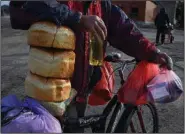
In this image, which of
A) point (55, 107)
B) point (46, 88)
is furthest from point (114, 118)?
point (46, 88)

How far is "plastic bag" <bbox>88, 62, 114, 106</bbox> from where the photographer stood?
3.45 metres

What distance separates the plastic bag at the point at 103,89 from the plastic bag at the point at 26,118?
809 millimetres

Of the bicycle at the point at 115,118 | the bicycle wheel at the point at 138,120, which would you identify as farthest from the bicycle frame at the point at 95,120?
the bicycle wheel at the point at 138,120

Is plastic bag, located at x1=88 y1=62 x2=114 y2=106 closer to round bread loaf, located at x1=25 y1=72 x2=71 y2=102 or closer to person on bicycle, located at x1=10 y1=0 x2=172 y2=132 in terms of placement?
person on bicycle, located at x1=10 y1=0 x2=172 y2=132

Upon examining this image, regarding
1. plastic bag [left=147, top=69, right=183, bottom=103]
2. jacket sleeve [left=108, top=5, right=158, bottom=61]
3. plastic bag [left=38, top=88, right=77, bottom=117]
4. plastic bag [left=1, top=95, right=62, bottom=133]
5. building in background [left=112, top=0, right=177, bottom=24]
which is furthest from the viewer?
building in background [left=112, top=0, right=177, bottom=24]

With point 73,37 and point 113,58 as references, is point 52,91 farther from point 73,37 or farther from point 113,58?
point 113,58

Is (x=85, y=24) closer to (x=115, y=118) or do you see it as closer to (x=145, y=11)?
(x=115, y=118)

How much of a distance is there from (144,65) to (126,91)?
260 mm

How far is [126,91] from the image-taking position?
10.8 feet

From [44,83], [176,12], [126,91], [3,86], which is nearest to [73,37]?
[44,83]

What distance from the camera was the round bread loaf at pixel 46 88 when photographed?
263 cm

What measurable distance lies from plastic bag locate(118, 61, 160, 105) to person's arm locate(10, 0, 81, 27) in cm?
89

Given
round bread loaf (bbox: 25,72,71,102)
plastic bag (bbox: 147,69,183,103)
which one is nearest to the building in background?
plastic bag (bbox: 147,69,183,103)

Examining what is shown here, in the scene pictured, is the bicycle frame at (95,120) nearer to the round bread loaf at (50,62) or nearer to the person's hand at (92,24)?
the round bread loaf at (50,62)
